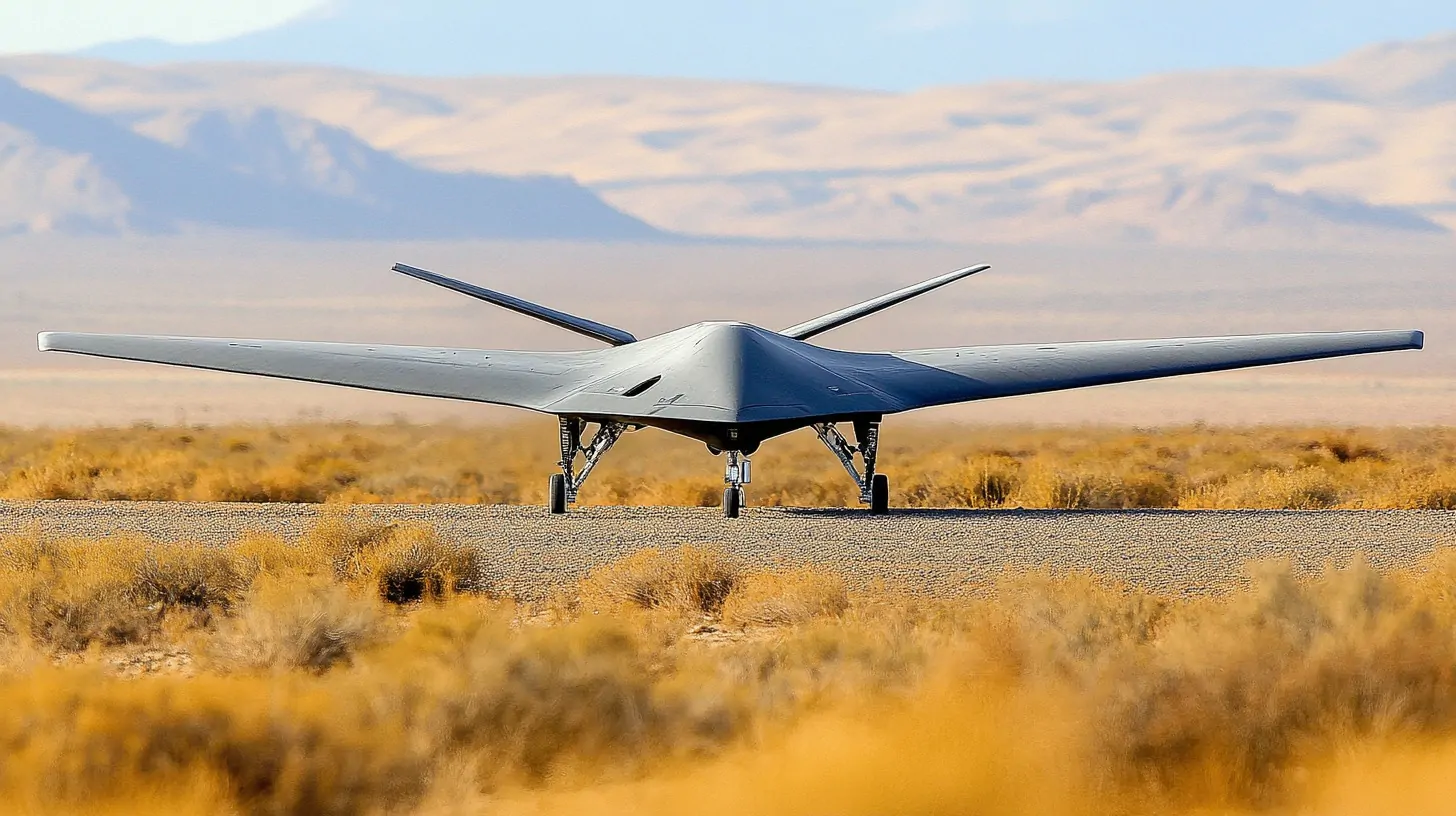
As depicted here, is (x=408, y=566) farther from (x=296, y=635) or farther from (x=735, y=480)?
A: (x=735, y=480)

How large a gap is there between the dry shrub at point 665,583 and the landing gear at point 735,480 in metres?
5.55

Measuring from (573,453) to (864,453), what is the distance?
4276 mm

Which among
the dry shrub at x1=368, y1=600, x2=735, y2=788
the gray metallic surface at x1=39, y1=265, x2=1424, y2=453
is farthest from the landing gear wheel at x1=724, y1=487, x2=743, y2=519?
the dry shrub at x1=368, y1=600, x2=735, y2=788

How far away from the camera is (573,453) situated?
22953mm

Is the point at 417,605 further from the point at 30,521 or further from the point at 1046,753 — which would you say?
the point at 30,521

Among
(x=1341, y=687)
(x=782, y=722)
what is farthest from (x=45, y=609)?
(x=1341, y=687)

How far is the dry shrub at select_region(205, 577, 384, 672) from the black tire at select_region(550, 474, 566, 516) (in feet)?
36.0

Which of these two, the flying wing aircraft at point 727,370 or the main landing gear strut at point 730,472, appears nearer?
the flying wing aircraft at point 727,370

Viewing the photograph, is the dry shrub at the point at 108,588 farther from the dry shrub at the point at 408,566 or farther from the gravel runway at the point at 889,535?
the gravel runway at the point at 889,535

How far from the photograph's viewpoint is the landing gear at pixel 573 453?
886 inches

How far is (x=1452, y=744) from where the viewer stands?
9.45 m

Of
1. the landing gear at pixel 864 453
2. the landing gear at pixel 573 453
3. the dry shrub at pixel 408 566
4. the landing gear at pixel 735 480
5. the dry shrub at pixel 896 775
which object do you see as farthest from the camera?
the landing gear at pixel 573 453

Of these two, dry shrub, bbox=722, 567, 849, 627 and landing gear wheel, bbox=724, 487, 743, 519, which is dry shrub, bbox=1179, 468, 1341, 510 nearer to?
landing gear wheel, bbox=724, 487, 743, 519

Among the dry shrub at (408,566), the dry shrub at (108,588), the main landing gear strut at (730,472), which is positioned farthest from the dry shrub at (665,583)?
the main landing gear strut at (730,472)
